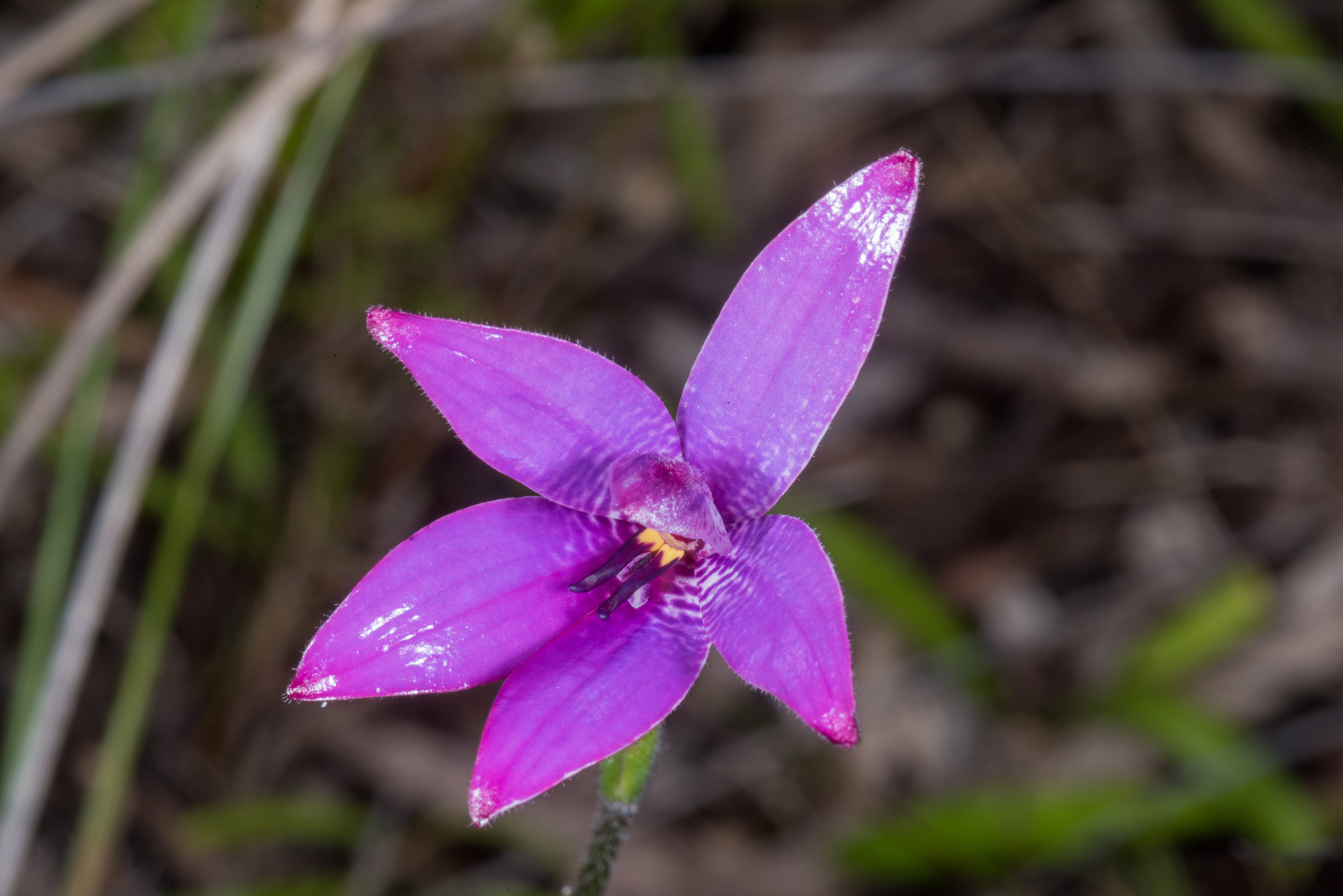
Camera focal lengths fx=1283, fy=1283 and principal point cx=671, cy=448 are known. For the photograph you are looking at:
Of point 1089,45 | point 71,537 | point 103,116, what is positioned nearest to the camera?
point 71,537

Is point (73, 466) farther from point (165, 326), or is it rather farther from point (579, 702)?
point (579, 702)

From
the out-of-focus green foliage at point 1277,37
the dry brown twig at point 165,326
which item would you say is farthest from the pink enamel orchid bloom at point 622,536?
the out-of-focus green foliage at point 1277,37

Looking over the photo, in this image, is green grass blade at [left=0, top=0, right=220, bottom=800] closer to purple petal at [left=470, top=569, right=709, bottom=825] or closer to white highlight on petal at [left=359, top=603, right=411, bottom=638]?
white highlight on petal at [left=359, top=603, right=411, bottom=638]

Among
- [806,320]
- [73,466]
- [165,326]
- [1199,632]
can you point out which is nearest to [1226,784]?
[1199,632]

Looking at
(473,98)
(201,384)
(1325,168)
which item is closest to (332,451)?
(201,384)

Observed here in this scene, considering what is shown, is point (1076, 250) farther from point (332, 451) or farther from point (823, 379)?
point (823, 379)
